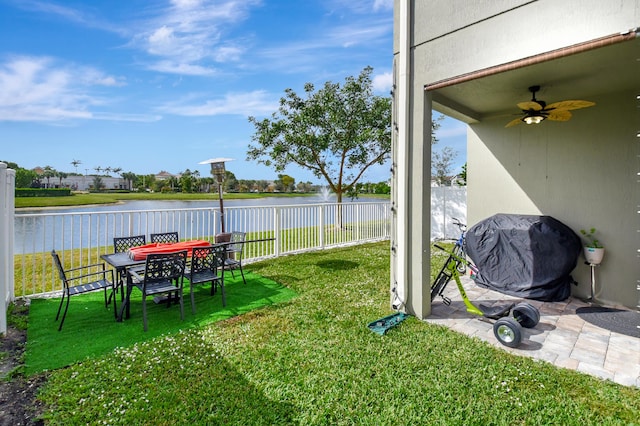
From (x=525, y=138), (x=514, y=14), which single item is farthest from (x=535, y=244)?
(x=514, y=14)

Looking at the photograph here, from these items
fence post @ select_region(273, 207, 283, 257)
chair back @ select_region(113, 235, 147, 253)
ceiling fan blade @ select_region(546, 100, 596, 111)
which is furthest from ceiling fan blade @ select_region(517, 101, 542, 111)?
chair back @ select_region(113, 235, 147, 253)

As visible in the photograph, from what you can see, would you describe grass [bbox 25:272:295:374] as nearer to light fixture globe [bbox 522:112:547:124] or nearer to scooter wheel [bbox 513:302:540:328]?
scooter wheel [bbox 513:302:540:328]

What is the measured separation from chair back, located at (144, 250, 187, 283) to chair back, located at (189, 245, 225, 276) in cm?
37

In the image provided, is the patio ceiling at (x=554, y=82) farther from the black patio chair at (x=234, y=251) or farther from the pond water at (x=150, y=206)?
the pond water at (x=150, y=206)

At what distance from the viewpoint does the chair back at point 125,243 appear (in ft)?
15.2

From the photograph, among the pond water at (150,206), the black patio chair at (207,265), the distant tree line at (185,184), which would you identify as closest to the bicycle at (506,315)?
the black patio chair at (207,265)

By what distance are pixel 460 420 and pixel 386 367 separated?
0.72 meters

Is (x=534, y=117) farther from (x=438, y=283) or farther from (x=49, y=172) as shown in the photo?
(x=49, y=172)

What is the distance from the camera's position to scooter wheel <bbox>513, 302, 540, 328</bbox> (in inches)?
133

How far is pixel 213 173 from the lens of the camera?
6.07 metres

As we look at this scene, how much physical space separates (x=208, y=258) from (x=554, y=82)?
16.5 feet

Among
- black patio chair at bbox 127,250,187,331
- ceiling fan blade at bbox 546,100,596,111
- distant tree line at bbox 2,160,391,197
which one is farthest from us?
distant tree line at bbox 2,160,391,197

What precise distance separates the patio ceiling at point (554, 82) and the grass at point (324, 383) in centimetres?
280

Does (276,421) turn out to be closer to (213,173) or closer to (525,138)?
(213,173)
